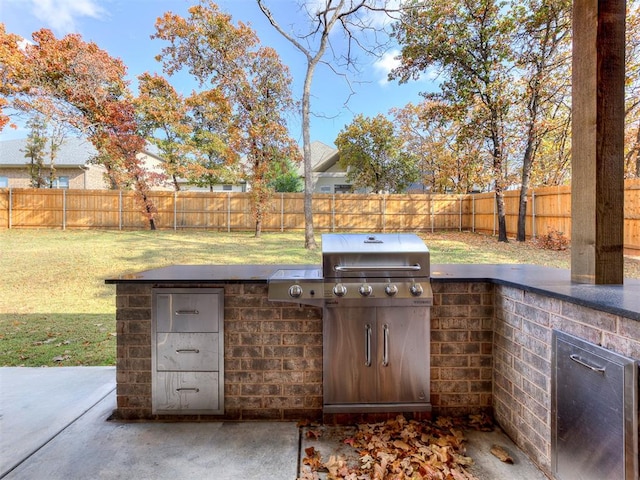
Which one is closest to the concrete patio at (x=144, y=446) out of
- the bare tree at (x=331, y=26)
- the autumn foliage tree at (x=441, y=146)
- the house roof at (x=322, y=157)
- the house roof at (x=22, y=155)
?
the bare tree at (x=331, y=26)

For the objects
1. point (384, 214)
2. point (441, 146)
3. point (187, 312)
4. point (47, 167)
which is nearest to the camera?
point (187, 312)

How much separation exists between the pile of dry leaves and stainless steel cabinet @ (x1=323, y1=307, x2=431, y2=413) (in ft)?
0.39

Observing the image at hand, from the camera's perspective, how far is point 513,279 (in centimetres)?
193

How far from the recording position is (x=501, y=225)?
22.1 feet

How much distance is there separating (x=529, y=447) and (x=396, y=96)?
20.5ft

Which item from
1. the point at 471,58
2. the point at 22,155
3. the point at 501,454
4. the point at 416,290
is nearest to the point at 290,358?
the point at 416,290

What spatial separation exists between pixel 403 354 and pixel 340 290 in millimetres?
543

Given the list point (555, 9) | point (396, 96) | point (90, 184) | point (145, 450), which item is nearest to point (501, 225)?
point (396, 96)

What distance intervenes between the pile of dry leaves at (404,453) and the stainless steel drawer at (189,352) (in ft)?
2.49

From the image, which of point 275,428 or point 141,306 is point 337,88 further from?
point 275,428

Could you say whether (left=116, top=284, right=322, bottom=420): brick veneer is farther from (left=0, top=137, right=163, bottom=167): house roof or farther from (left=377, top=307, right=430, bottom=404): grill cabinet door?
(left=0, top=137, right=163, bottom=167): house roof

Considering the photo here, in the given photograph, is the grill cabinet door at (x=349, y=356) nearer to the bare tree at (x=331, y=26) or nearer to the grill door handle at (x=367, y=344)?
the grill door handle at (x=367, y=344)

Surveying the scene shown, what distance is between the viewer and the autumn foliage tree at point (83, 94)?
724 centimetres

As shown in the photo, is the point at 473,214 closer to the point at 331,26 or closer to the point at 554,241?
the point at 554,241
